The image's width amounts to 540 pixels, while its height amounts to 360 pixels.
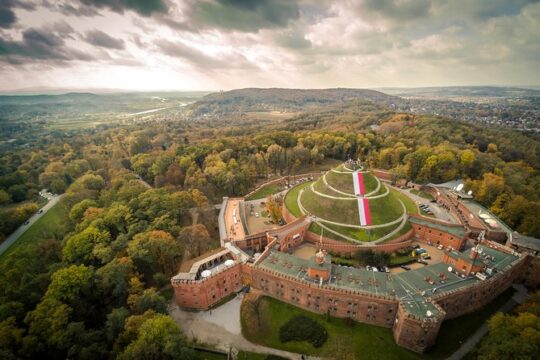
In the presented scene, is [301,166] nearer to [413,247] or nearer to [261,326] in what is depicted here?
[413,247]

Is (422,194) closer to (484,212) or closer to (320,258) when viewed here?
(484,212)

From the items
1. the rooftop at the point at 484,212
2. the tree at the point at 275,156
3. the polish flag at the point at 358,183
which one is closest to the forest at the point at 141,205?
the tree at the point at 275,156

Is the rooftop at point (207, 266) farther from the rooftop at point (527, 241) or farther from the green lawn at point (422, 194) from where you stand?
the green lawn at point (422, 194)

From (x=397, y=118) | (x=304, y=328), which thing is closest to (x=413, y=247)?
(x=304, y=328)

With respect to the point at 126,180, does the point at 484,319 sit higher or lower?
lower

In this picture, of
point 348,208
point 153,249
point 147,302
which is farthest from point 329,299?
point 153,249
